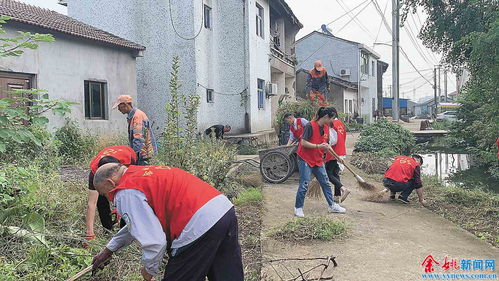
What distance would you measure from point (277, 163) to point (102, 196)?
16.0 feet

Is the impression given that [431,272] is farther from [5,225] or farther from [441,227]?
[5,225]

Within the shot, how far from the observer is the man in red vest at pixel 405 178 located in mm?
7023

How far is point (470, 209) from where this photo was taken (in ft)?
22.8

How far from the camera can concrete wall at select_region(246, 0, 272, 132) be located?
16.0 m

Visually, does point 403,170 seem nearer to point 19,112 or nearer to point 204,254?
point 204,254

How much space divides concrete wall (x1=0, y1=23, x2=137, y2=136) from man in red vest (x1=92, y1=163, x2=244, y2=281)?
27.8 feet

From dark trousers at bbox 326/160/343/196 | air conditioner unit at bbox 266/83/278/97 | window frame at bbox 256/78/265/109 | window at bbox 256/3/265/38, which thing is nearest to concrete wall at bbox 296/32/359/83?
air conditioner unit at bbox 266/83/278/97

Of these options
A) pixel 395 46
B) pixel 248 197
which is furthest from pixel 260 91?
pixel 248 197

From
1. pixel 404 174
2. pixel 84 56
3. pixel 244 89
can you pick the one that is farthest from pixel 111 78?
pixel 404 174

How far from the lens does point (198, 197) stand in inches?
101

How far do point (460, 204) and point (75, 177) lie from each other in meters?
6.24

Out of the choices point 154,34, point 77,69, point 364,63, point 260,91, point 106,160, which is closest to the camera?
point 106,160

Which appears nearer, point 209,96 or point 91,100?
point 91,100

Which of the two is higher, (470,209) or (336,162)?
(336,162)
